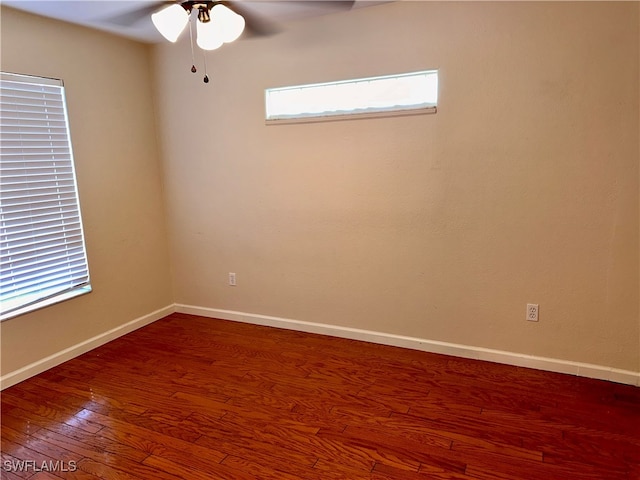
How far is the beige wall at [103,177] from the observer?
2701mm

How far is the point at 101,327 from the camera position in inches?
128

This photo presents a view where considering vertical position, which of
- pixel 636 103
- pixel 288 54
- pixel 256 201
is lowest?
pixel 256 201

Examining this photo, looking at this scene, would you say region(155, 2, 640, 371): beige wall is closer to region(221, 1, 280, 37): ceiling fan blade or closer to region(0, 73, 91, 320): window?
region(221, 1, 280, 37): ceiling fan blade

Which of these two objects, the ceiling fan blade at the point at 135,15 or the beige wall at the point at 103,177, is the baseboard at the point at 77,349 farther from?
the ceiling fan blade at the point at 135,15

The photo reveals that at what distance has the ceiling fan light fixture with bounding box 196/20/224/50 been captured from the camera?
2.19m

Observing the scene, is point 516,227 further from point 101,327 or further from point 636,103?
point 101,327

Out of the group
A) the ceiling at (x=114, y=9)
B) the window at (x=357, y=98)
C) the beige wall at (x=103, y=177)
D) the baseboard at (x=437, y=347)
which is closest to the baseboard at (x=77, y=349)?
the beige wall at (x=103, y=177)

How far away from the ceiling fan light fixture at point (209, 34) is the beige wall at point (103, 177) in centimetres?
127

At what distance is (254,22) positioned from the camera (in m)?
2.84

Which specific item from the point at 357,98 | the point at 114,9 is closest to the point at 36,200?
the point at 114,9

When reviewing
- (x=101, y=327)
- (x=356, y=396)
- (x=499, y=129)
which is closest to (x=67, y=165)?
(x=101, y=327)

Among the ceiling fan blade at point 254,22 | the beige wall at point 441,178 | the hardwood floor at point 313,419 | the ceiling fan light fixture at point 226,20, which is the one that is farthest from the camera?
the ceiling fan blade at point 254,22

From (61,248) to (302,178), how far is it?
178cm

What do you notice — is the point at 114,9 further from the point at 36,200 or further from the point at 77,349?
the point at 77,349
